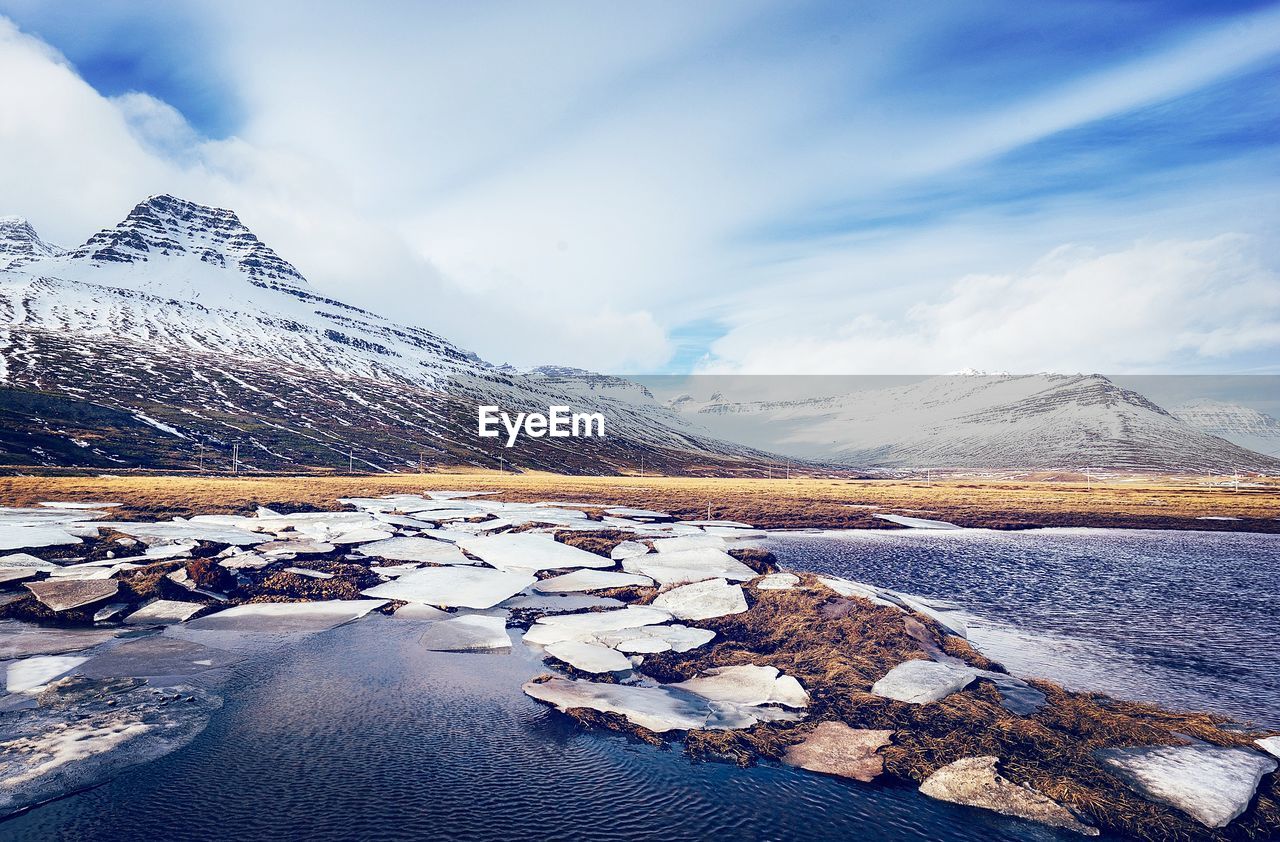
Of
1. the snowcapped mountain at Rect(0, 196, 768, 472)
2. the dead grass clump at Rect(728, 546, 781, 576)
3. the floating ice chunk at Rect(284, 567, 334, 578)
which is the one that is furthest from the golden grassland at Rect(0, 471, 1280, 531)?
the snowcapped mountain at Rect(0, 196, 768, 472)

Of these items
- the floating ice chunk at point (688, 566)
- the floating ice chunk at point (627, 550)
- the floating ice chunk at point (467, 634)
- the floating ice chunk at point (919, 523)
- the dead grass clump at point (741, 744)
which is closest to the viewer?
the dead grass clump at point (741, 744)

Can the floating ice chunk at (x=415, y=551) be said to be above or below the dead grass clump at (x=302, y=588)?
above

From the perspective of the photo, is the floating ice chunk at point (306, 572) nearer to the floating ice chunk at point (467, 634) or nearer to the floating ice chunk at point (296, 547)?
the floating ice chunk at point (296, 547)

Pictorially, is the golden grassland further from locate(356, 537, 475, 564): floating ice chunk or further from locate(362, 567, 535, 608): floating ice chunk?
locate(362, 567, 535, 608): floating ice chunk

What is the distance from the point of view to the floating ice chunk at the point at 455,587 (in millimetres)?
17812

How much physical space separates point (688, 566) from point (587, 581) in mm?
3986

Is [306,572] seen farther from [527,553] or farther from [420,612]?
[527,553]

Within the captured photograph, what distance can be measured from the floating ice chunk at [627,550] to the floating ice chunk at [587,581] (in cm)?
283

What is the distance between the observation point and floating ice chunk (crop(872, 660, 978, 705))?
11.4m

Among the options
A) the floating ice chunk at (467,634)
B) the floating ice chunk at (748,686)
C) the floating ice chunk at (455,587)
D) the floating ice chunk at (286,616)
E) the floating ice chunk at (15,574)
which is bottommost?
the floating ice chunk at (748,686)

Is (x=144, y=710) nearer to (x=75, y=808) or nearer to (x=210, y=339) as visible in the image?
(x=75, y=808)

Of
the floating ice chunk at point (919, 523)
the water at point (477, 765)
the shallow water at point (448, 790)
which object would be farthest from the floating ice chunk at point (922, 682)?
the floating ice chunk at point (919, 523)

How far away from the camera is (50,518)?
2767 cm

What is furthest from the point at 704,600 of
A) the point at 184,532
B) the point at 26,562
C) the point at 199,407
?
the point at 199,407
